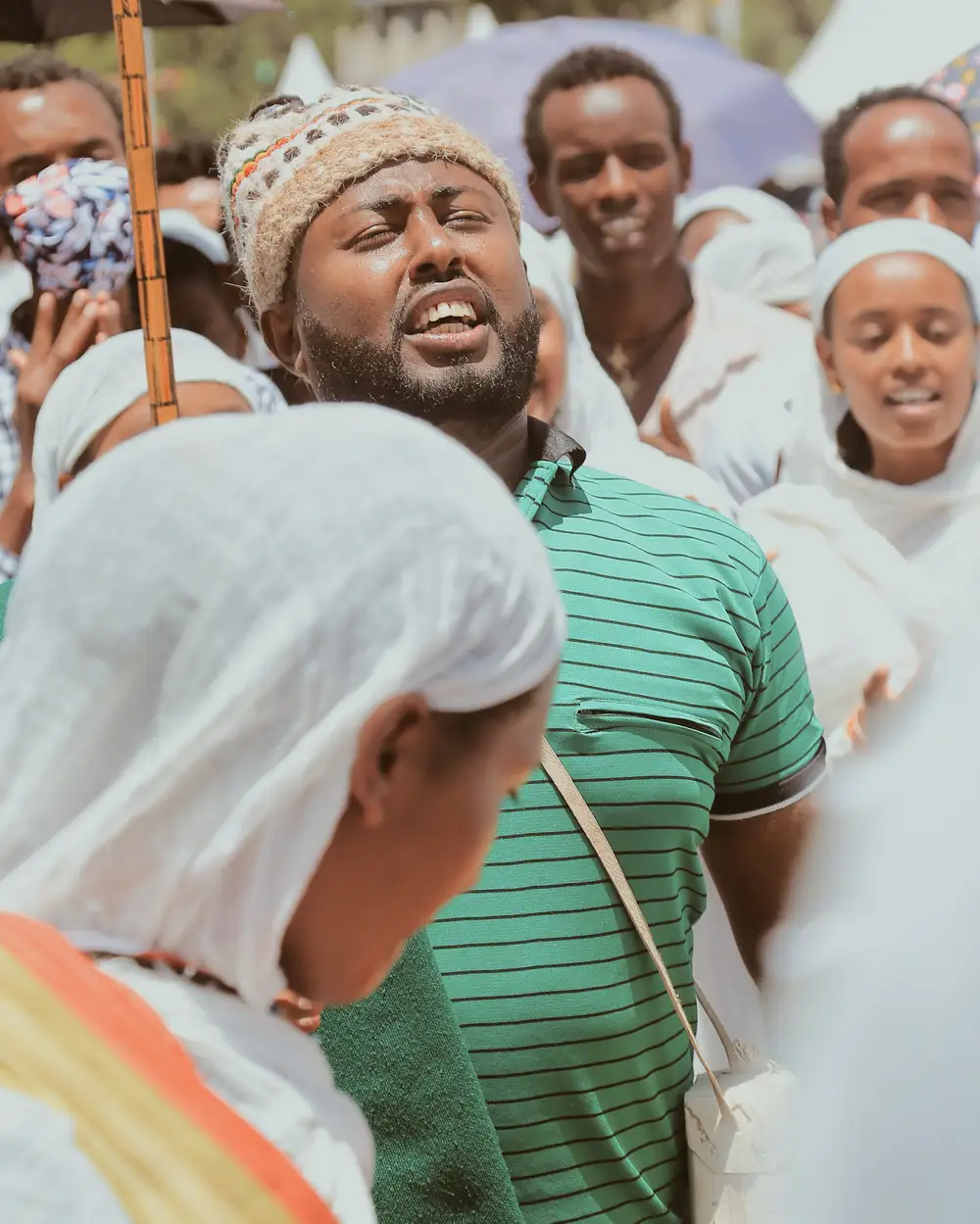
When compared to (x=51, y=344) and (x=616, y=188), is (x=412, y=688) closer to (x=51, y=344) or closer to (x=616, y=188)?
(x=51, y=344)

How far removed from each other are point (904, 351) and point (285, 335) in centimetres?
206

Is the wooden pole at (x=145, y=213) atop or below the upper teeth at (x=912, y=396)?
atop

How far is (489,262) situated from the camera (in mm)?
2324

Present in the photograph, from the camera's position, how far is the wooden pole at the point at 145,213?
2.10 m

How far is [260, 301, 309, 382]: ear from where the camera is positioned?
96.2 inches

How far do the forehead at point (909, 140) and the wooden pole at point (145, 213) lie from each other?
12.0 ft

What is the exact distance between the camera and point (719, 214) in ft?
26.2

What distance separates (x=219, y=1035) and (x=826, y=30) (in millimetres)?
10941

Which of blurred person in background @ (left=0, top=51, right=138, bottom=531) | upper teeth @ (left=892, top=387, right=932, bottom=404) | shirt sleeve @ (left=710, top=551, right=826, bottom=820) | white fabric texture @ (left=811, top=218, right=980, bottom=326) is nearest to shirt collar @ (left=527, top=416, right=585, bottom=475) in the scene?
shirt sleeve @ (left=710, top=551, right=826, bottom=820)

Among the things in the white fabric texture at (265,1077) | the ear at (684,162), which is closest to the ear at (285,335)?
the white fabric texture at (265,1077)

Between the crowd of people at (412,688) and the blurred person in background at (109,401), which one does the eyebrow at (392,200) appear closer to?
the crowd of people at (412,688)

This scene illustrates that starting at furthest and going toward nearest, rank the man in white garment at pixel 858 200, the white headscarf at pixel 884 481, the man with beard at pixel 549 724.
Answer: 1. the man in white garment at pixel 858 200
2. the white headscarf at pixel 884 481
3. the man with beard at pixel 549 724

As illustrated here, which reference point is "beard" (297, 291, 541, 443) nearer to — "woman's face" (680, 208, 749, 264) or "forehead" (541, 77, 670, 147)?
"forehead" (541, 77, 670, 147)

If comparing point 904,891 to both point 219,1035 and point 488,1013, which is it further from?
point 488,1013
